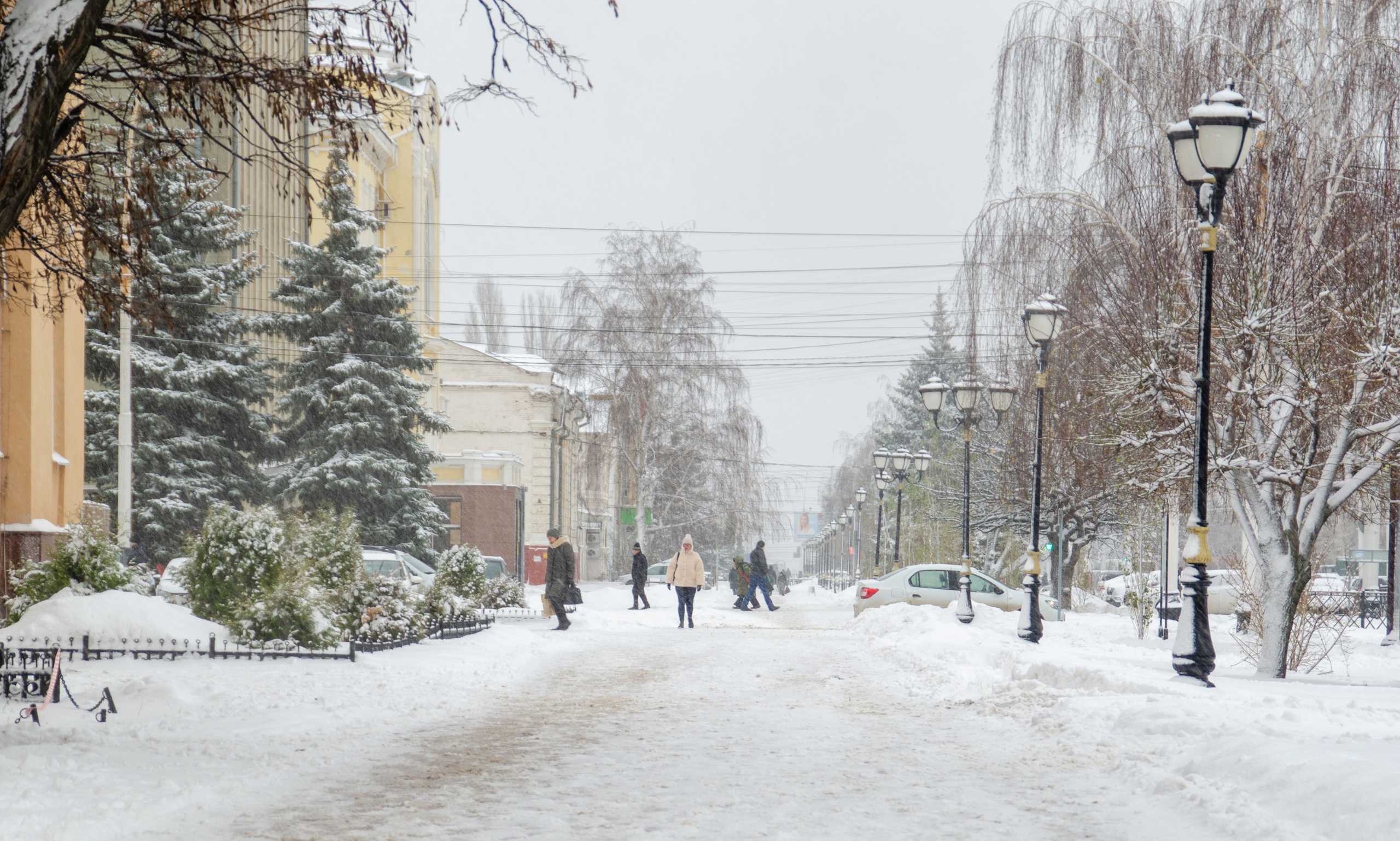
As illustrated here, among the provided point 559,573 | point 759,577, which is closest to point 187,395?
point 559,573

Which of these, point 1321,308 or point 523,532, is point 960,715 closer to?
point 1321,308

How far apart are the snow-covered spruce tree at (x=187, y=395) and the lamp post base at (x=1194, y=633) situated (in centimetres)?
2268

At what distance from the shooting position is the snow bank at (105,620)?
14477 mm

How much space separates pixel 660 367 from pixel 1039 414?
94.3 ft

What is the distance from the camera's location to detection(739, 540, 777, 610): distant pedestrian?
36.8 m

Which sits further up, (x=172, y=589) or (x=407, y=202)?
(x=407, y=202)

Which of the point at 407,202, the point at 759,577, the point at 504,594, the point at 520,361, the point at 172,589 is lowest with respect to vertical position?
the point at 759,577

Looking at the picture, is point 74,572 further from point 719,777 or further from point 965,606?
point 965,606

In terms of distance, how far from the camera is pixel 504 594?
2617 cm

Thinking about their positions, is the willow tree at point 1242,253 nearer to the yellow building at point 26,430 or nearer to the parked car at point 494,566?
the yellow building at point 26,430

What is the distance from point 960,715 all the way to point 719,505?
39.8m

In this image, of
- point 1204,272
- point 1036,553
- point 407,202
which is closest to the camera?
point 1204,272

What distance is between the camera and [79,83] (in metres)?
8.79

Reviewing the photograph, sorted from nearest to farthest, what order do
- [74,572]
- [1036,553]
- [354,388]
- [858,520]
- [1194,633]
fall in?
[1194,633]
[74,572]
[1036,553]
[354,388]
[858,520]
